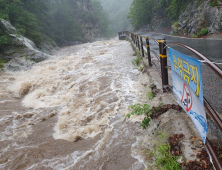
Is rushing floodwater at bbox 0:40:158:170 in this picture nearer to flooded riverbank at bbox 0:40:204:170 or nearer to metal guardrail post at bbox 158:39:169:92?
flooded riverbank at bbox 0:40:204:170

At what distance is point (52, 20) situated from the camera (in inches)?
1447

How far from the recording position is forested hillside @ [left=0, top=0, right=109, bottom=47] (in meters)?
17.8

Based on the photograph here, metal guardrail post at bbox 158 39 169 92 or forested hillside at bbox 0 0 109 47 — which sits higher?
forested hillside at bbox 0 0 109 47

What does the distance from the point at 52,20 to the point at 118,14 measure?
3378 inches

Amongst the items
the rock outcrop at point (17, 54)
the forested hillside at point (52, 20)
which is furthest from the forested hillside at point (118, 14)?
the rock outcrop at point (17, 54)

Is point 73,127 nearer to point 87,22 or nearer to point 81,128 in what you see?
point 81,128

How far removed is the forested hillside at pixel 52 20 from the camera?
58.2ft

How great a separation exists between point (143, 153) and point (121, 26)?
107 metres

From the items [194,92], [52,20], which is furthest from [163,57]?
[52,20]

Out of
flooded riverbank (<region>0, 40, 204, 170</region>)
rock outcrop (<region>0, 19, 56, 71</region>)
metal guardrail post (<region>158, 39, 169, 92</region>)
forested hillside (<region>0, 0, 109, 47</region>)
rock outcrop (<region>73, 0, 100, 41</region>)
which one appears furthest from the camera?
rock outcrop (<region>73, 0, 100, 41</region>)

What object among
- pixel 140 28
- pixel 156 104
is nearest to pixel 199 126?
pixel 156 104

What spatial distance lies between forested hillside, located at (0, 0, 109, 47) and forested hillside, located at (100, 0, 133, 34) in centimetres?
4292

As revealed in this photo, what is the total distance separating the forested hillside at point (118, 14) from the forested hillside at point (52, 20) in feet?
141

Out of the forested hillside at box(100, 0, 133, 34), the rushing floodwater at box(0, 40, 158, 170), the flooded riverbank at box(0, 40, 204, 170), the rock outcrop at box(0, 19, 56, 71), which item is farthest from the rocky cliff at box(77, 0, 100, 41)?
the flooded riverbank at box(0, 40, 204, 170)
